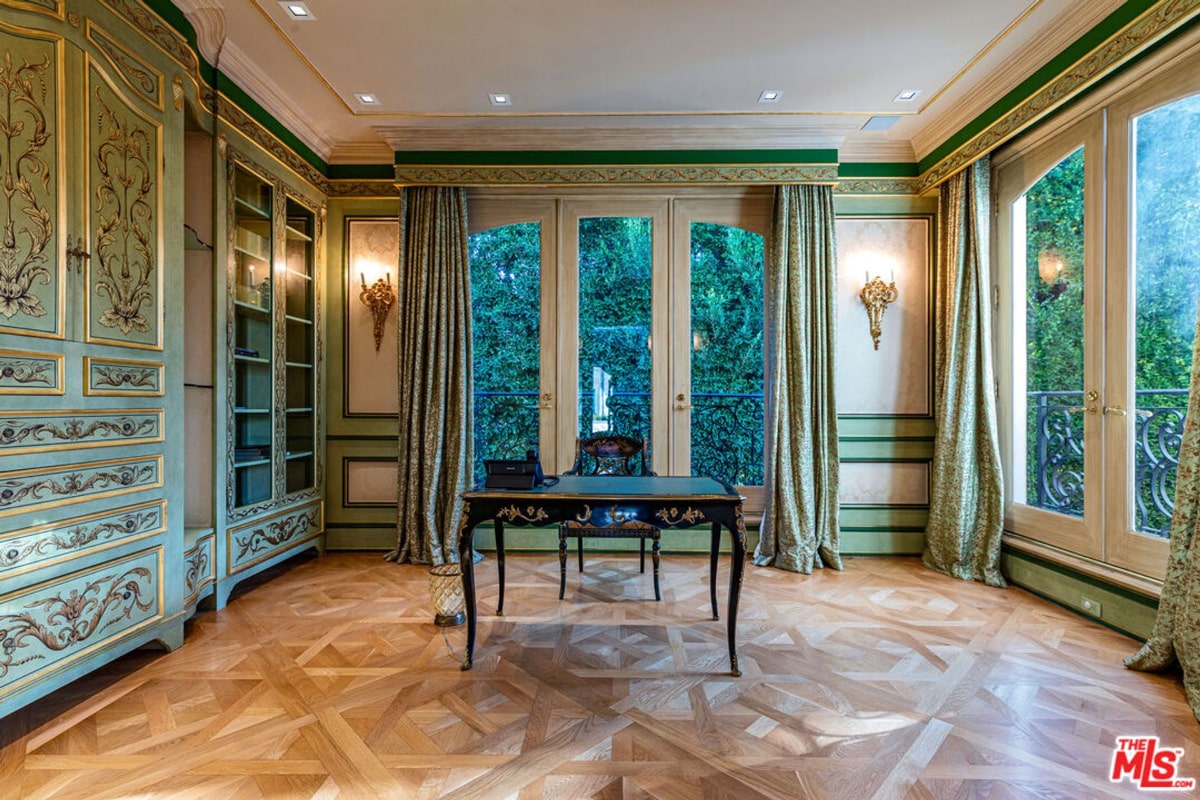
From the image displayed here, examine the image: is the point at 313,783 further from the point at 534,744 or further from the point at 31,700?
the point at 31,700

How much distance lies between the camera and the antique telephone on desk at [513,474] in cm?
245

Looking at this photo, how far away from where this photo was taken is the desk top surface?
90.7 inches

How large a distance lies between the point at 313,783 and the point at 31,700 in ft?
3.68

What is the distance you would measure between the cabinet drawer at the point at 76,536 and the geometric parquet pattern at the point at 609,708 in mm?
590

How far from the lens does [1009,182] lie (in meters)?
3.61

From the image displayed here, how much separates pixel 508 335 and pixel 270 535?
6.88 feet

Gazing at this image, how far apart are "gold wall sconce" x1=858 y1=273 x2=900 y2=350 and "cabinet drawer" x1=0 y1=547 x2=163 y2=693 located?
455 centimetres

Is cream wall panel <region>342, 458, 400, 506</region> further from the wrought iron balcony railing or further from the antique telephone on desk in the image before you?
the wrought iron balcony railing

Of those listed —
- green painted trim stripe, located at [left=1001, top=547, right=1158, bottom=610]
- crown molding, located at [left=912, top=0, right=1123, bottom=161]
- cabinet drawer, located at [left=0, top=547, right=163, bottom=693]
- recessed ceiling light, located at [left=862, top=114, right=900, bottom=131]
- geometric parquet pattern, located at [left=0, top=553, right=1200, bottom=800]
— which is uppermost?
→ recessed ceiling light, located at [left=862, top=114, right=900, bottom=131]

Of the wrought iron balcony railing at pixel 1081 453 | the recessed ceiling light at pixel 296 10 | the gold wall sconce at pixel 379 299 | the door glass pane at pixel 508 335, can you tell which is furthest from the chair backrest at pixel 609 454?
the recessed ceiling light at pixel 296 10

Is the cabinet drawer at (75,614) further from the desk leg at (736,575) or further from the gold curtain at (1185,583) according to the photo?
the gold curtain at (1185,583)

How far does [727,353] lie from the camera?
14.2ft

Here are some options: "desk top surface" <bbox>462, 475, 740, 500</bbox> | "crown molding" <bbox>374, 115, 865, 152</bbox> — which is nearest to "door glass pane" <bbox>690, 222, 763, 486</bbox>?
"crown molding" <bbox>374, 115, 865, 152</bbox>

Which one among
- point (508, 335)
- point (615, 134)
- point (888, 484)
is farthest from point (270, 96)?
point (888, 484)
